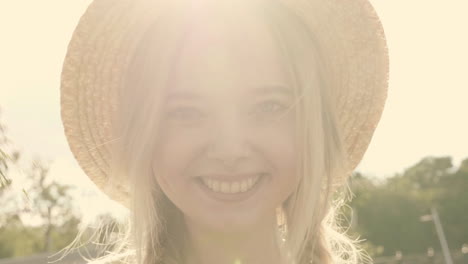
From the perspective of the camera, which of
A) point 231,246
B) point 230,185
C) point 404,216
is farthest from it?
point 404,216

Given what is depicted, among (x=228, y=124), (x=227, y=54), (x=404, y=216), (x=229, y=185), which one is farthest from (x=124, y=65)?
(x=404, y=216)

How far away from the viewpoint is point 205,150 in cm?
198

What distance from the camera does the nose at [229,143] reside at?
1.89 meters

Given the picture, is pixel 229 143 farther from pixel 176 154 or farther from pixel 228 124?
pixel 176 154

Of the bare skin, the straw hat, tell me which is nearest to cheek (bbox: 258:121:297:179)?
the bare skin

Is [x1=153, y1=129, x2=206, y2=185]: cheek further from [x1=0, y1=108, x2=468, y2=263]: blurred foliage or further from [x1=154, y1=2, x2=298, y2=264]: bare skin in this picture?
[x1=0, y1=108, x2=468, y2=263]: blurred foliage

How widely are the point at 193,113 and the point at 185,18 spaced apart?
435 mm

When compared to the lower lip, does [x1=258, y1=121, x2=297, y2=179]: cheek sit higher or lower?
higher

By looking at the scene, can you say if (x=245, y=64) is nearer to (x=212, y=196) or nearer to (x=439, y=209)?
(x=212, y=196)

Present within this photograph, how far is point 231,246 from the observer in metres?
2.22

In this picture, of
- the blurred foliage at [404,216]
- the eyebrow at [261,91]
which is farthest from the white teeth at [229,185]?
the blurred foliage at [404,216]

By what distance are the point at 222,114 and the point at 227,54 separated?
0.86 ft

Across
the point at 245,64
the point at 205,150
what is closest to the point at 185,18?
the point at 245,64

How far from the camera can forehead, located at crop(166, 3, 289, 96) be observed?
1989mm
